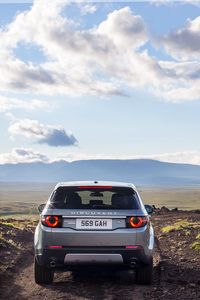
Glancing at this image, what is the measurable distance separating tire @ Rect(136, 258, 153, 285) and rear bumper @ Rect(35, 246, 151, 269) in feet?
1.30

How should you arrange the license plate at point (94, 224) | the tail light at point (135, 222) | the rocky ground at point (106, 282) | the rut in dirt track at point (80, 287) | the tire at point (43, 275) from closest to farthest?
the rut in dirt track at point (80, 287) < the rocky ground at point (106, 282) < the license plate at point (94, 224) < the tail light at point (135, 222) < the tire at point (43, 275)

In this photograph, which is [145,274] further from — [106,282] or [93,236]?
[93,236]

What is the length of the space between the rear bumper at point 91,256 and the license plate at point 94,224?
42 cm

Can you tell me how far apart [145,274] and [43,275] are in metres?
2.22

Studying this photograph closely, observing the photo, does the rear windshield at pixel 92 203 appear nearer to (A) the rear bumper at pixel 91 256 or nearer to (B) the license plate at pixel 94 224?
(B) the license plate at pixel 94 224

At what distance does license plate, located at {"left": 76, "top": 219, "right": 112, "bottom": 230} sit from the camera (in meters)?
9.71

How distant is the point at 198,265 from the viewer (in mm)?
13562

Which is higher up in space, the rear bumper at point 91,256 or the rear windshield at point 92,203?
the rear windshield at point 92,203

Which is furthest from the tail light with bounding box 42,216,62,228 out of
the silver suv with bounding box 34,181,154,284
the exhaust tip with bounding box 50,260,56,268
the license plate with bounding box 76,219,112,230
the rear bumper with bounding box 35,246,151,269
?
the exhaust tip with bounding box 50,260,56,268

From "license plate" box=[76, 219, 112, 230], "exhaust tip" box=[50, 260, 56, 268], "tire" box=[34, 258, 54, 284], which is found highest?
"license plate" box=[76, 219, 112, 230]

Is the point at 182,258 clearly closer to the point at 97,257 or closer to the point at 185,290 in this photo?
the point at 185,290

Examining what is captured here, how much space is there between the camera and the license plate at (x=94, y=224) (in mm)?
9711

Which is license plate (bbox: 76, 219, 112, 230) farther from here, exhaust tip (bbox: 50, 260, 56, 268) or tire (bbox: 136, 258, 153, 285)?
tire (bbox: 136, 258, 153, 285)

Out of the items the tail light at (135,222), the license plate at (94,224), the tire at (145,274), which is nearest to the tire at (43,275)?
the license plate at (94,224)
